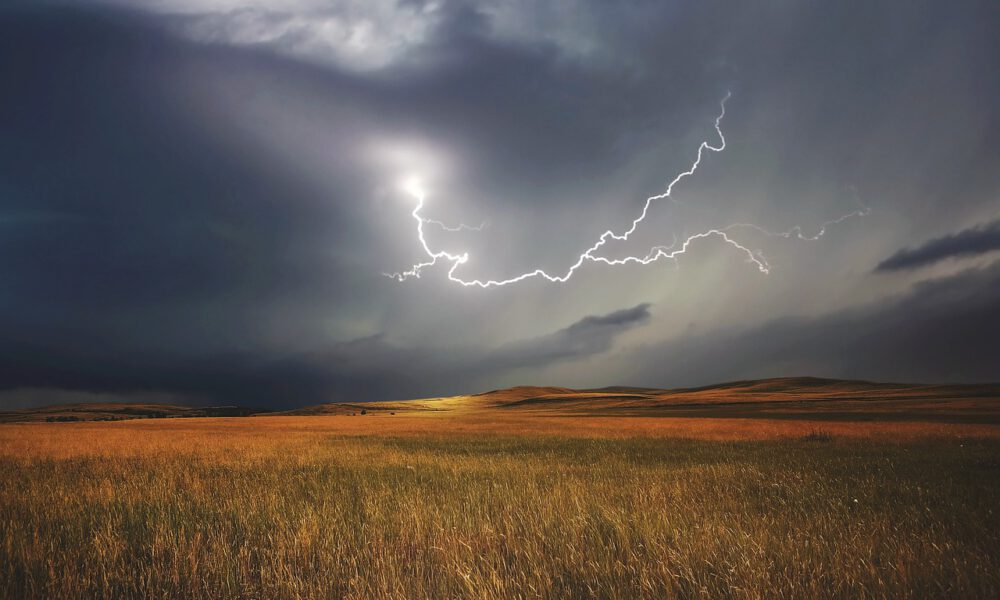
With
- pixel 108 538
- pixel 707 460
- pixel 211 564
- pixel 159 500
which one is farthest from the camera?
pixel 707 460

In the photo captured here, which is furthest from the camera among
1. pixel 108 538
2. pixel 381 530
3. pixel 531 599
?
pixel 381 530

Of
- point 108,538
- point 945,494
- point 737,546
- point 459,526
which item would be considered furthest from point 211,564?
point 945,494

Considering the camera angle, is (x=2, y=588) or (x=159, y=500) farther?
(x=159, y=500)

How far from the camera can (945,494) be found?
8305 mm

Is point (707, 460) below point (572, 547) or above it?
below

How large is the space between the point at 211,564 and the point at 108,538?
1694 mm

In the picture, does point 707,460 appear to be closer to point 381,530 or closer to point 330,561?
point 381,530

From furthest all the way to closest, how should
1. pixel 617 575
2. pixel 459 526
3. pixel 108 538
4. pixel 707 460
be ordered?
pixel 707 460, pixel 459 526, pixel 108 538, pixel 617 575

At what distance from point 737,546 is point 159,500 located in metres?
9.32

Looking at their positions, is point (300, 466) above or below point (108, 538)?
below

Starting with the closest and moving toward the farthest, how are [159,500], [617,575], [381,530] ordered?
[617,575] < [381,530] < [159,500]

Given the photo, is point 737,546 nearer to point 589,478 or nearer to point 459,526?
point 459,526

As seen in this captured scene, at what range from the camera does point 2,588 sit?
13.5 ft

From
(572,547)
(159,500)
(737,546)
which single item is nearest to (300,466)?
(159,500)
